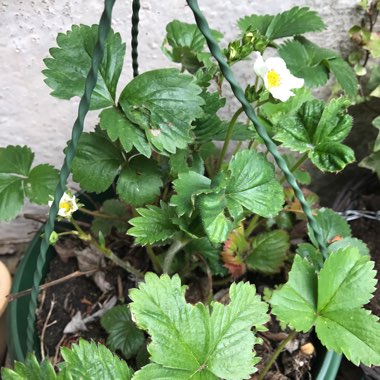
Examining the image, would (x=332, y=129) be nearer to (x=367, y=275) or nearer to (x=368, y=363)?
(x=367, y=275)

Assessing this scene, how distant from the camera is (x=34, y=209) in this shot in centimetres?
132

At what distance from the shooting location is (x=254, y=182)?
73cm

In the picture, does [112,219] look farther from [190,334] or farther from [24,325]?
[190,334]

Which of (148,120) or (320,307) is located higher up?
(148,120)

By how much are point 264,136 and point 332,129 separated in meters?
0.17

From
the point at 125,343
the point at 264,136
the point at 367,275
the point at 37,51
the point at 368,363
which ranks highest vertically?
the point at 37,51

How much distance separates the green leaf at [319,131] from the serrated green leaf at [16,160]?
45 centimetres

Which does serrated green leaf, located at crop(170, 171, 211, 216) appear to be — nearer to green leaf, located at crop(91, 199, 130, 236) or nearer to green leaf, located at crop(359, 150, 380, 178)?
green leaf, located at crop(91, 199, 130, 236)

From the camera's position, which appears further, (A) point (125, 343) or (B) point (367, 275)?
(A) point (125, 343)

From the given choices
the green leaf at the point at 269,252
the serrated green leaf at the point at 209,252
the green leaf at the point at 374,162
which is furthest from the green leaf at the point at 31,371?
the green leaf at the point at 374,162

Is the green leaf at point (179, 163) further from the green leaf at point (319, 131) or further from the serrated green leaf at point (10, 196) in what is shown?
the serrated green leaf at point (10, 196)

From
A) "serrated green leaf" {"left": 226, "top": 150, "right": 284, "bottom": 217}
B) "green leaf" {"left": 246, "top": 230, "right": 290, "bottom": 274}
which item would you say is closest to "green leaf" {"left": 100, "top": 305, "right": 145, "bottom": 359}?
"green leaf" {"left": 246, "top": 230, "right": 290, "bottom": 274}

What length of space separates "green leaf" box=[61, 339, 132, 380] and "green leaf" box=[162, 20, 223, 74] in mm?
479

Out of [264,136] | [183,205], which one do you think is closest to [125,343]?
[183,205]
